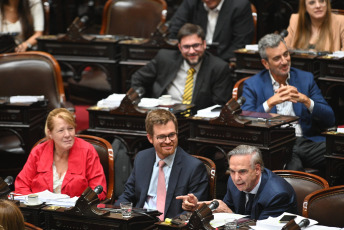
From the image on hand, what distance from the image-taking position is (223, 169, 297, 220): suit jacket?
4039mm

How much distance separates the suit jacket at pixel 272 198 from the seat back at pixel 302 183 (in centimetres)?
25

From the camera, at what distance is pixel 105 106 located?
574cm

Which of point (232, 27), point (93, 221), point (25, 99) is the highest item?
point (232, 27)

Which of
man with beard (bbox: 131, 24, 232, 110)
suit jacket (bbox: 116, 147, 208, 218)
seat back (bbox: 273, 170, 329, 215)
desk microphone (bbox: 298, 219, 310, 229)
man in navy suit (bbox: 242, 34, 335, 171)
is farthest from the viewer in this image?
man with beard (bbox: 131, 24, 232, 110)

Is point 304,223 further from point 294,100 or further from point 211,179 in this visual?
point 294,100

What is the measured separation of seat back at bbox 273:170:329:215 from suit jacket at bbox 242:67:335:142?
1.10 meters

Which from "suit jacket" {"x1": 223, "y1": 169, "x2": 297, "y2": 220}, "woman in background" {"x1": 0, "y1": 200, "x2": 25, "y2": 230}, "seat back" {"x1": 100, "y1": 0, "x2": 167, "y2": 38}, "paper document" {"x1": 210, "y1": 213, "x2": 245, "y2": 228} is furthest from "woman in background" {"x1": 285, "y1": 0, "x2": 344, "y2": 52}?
"woman in background" {"x1": 0, "y1": 200, "x2": 25, "y2": 230}

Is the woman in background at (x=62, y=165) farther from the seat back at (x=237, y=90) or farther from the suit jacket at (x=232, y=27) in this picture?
the suit jacket at (x=232, y=27)

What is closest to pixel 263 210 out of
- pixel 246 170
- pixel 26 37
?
pixel 246 170

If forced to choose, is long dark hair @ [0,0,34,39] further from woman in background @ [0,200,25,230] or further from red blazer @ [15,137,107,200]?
woman in background @ [0,200,25,230]

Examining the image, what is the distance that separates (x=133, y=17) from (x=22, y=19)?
111cm

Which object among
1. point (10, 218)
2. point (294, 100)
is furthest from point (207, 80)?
point (10, 218)

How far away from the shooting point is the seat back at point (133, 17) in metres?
7.67

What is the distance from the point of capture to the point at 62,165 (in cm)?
494
